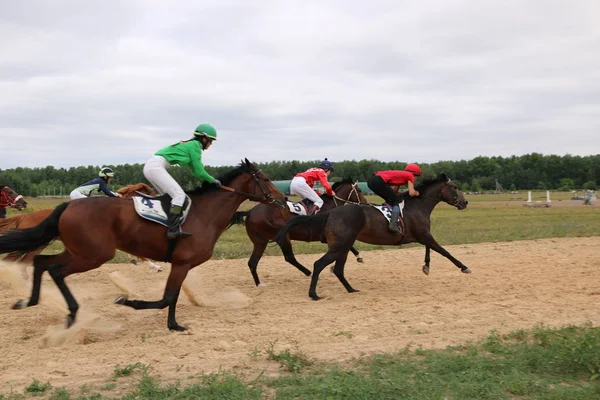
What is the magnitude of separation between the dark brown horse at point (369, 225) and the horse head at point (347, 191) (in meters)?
1.77

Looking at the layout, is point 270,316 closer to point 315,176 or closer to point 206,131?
point 206,131

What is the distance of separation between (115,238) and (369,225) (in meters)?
5.06

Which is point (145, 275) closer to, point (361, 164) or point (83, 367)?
point (83, 367)

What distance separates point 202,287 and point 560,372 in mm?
6994

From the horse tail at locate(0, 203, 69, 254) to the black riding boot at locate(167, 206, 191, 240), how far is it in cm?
136

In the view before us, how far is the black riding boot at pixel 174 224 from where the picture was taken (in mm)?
7619

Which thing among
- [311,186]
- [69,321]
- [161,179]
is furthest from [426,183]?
[69,321]

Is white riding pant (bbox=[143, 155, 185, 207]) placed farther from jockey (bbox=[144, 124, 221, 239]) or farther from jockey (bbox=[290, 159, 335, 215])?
jockey (bbox=[290, 159, 335, 215])

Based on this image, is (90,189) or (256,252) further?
(90,189)

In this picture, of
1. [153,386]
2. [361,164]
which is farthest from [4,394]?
[361,164]

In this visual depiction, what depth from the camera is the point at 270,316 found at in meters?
8.37

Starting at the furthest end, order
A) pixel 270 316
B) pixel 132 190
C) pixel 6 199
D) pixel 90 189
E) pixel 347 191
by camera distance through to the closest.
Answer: pixel 6 199 < pixel 347 191 < pixel 132 190 < pixel 90 189 < pixel 270 316

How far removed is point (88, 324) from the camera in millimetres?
7273

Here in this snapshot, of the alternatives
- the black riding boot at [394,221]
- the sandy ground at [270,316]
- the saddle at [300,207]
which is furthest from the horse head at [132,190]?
the black riding boot at [394,221]
